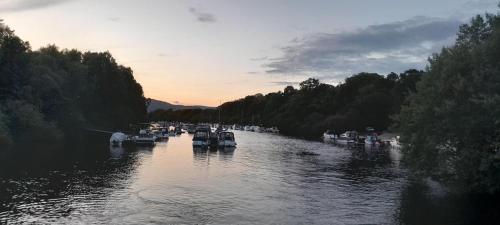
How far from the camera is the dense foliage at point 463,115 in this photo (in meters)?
36.7

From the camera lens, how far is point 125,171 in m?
61.7

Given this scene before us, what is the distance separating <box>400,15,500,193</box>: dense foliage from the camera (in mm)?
36688

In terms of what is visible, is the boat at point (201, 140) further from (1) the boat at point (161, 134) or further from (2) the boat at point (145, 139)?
(1) the boat at point (161, 134)

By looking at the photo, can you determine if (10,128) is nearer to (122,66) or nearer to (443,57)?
(443,57)

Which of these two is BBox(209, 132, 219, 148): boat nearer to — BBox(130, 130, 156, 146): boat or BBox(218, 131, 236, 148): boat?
BBox(218, 131, 236, 148): boat

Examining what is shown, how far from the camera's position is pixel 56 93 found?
365ft

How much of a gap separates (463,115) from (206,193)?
24.3 m

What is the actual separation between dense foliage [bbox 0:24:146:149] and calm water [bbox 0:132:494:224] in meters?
20.3

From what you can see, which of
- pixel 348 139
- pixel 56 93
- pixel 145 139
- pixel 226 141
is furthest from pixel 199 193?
pixel 348 139

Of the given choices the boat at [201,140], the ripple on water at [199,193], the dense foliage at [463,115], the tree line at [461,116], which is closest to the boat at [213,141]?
the boat at [201,140]

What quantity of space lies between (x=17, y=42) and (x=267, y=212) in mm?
82240

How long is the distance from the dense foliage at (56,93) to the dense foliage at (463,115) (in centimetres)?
6717

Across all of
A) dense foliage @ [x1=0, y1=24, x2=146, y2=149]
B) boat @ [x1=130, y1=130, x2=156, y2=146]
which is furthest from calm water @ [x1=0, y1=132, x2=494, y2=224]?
boat @ [x1=130, y1=130, x2=156, y2=146]

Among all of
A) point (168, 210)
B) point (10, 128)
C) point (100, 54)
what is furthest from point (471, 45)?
point (100, 54)
